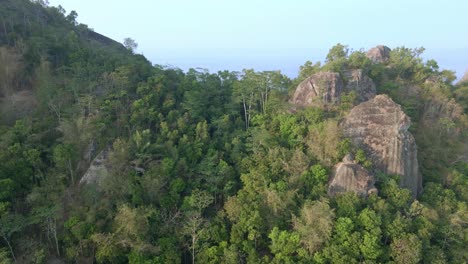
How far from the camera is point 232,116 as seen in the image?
1257 inches

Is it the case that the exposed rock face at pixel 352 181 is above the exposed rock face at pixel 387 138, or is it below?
below

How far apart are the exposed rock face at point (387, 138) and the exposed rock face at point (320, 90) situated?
3702mm

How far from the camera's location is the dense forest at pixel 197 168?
20469mm

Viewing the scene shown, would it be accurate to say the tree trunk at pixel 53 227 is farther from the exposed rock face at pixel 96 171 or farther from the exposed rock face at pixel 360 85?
the exposed rock face at pixel 360 85

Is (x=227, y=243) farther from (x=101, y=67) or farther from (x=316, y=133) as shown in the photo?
(x=101, y=67)

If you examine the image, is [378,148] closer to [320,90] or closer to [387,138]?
[387,138]

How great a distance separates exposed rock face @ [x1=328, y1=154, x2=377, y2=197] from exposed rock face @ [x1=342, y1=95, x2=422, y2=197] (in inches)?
103

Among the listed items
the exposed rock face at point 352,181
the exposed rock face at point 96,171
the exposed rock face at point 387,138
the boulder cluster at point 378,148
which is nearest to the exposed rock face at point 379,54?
the boulder cluster at point 378,148

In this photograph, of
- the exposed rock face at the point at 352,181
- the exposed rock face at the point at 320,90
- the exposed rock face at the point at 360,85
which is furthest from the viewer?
the exposed rock face at the point at 360,85

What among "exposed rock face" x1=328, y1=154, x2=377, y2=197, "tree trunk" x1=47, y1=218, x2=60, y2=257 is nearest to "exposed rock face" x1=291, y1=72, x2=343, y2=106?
"exposed rock face" x1=328, y1=154, x2=377, y2=197

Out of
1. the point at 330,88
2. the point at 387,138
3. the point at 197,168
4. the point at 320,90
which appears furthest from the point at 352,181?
the point at 197,168

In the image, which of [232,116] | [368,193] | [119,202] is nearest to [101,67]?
[232,116]

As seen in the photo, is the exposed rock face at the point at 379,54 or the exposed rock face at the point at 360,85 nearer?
the exposed rock face at the point at 360,85

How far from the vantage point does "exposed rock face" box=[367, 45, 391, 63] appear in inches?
1674
